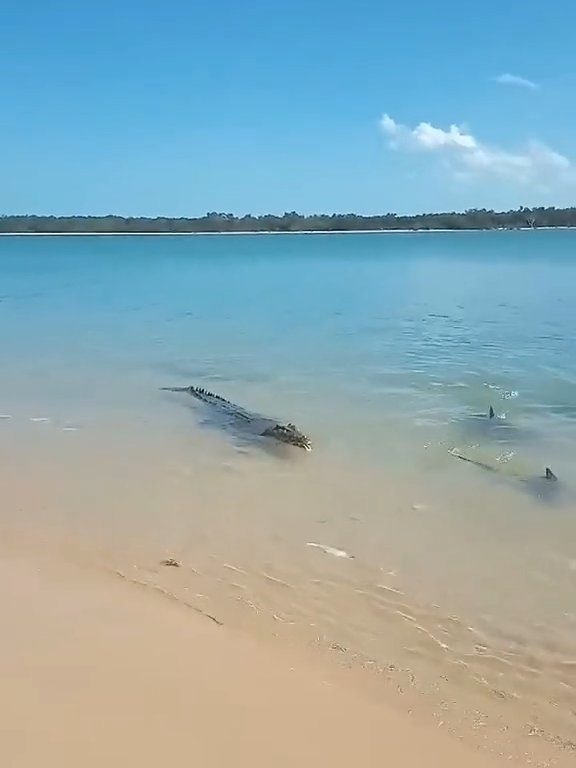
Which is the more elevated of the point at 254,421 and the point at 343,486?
the point at 254,421

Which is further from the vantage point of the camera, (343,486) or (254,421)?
(254,421)

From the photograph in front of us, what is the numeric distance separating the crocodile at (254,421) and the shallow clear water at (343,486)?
27 cm

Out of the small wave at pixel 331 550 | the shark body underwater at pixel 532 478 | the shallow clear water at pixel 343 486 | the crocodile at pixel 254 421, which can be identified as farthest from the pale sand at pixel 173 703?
the crocodile at pixel 254 421

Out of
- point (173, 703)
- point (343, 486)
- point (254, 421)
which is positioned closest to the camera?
point (173, 703)

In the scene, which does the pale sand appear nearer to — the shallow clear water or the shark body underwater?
the shallow clear water

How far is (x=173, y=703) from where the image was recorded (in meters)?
3.91

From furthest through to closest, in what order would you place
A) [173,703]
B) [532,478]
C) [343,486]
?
[532,478] → [343,486] → [173,703]

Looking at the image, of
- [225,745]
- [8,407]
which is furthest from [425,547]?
[8,407]

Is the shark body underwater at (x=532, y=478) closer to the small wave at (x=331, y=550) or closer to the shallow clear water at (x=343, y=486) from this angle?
the shallow clear water at (x=343, y=486)

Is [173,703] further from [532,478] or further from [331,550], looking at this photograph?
[532,478]

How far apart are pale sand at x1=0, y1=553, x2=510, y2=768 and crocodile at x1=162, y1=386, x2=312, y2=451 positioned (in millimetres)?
4708

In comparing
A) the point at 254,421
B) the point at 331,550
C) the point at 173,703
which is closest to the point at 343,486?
the point at 331,550

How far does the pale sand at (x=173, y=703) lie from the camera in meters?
3.53

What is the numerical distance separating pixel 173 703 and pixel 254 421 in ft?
23.2
